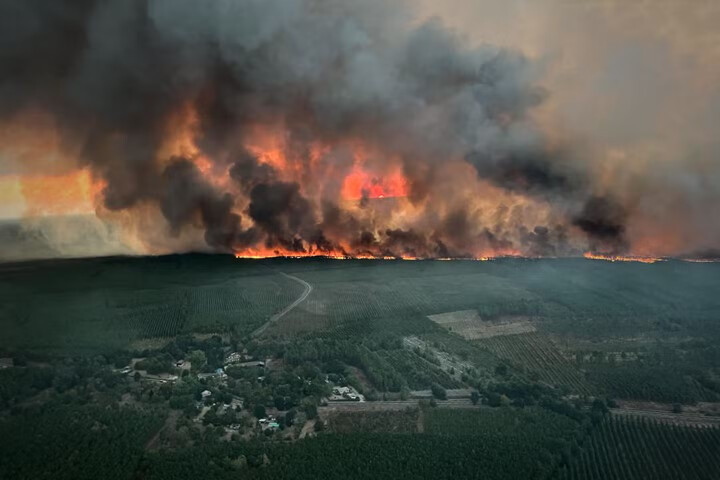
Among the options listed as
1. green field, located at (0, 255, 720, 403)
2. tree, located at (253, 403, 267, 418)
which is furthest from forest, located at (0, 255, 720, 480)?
green field, located at (0, 255, 720, 403)

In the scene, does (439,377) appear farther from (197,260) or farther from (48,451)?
(197,260)

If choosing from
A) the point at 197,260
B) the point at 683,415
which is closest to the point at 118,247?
the point at 197,260

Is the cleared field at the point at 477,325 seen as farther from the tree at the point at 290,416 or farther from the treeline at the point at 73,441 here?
the treeline at the point at 73,441

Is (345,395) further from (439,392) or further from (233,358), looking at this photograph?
(233,358)

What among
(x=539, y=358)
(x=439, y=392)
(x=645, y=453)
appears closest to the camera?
(x=645, y=453)

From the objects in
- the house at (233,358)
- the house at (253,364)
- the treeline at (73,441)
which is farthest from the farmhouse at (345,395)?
the treeline at (73,441)

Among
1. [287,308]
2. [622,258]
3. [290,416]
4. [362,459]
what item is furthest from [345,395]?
[622,258]

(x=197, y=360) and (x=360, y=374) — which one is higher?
(x=197, y=360)
